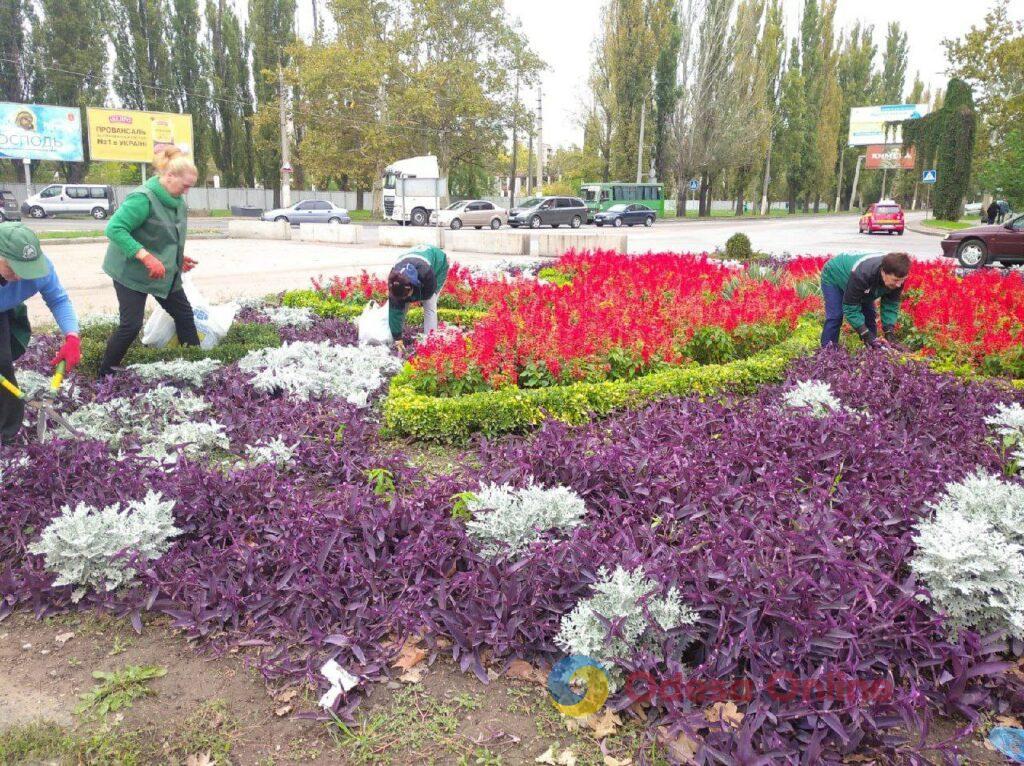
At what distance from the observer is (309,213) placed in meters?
34.4

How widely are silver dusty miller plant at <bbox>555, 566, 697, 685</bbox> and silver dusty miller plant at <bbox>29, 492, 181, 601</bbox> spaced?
5.95 ft

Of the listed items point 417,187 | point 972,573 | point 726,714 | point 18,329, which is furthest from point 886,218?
point 726,714

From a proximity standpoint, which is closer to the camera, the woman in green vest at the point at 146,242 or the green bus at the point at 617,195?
the woman in green vest at the point at 146,242

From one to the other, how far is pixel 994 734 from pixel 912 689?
0.33 metres

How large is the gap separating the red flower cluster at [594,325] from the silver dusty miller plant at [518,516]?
1.81 metres

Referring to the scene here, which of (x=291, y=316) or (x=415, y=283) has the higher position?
(x=415, y=283)

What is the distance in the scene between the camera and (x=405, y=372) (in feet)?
17.9

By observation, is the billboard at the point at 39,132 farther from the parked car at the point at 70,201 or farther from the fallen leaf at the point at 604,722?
the fallen leaf at the point at 604,722

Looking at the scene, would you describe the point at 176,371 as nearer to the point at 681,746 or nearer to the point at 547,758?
the point at 547,758

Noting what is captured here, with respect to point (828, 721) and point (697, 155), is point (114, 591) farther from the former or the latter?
point (697, 155)

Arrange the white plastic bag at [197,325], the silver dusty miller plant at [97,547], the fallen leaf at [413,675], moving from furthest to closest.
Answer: the white plastic bag at [197,325] → the silver dusty miller plant at [97,547] → the fallen leaf at [413,675]

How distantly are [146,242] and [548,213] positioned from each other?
32938mm

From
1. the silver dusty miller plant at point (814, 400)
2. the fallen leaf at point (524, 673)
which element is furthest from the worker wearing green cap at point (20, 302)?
the silver dusty miller plant at point (814, 400)

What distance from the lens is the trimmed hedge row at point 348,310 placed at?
8.07 meters
